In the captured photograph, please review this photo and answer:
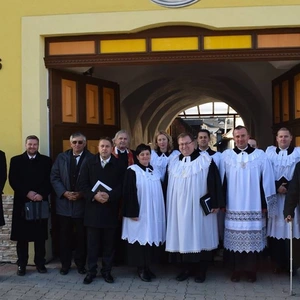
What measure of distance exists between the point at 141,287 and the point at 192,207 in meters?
1.14

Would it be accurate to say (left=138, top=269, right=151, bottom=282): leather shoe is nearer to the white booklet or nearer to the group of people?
the group of people

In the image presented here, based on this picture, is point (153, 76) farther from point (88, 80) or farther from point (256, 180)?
point (256, 180)

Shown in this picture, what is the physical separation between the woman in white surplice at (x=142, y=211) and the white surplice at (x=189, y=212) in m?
0.16

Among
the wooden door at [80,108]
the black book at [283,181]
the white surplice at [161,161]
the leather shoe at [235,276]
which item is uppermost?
the wooden door at [80,108]

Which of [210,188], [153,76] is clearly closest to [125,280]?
[210,188]

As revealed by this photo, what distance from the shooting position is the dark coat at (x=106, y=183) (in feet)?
19.1

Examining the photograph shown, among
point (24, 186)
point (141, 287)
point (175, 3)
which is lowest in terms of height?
point (141, 287)

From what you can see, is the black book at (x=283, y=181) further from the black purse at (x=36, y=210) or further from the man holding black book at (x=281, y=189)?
the black purse at (x=36, y=210)

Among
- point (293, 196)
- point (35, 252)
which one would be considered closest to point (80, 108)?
point (35, 252)

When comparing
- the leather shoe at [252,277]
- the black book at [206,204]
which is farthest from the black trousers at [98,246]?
the leather shoe at [252,277]

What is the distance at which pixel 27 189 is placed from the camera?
6.22m

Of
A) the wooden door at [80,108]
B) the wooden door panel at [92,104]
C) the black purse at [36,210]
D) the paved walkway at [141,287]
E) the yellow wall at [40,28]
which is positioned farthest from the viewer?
the wooden door panel at [92,104]

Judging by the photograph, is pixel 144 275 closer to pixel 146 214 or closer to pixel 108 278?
pixel 108 278

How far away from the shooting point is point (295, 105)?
724 centimetres
